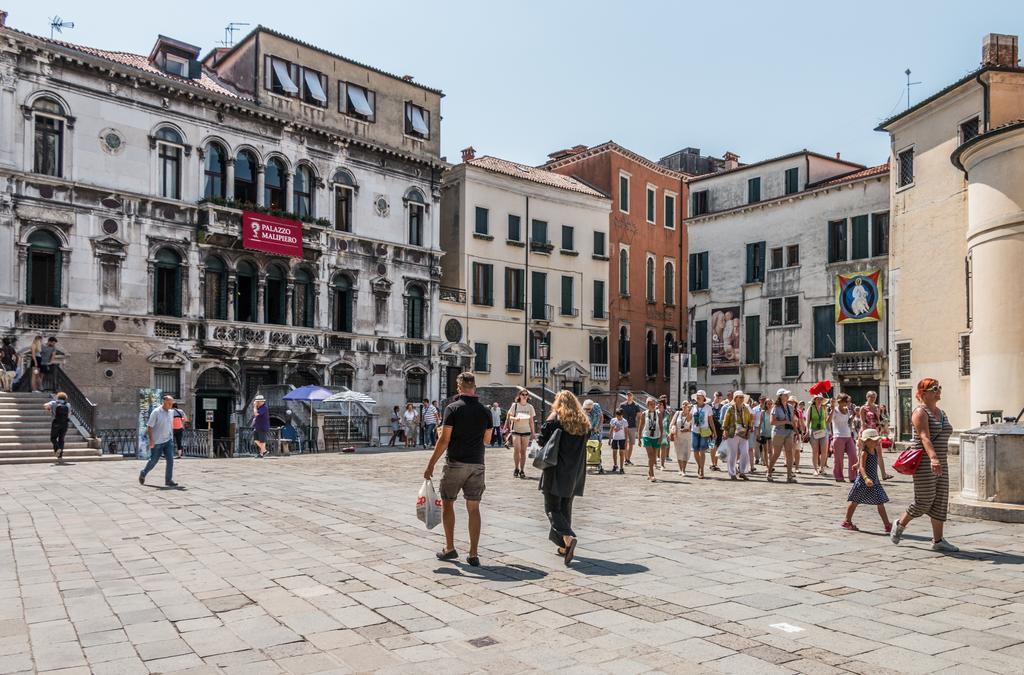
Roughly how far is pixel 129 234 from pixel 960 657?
91.8ft

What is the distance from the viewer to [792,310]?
39.8 m

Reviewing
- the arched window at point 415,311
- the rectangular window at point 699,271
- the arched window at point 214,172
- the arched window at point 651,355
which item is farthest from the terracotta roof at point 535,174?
the arched window at point 214,172

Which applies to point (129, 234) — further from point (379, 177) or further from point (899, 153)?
point (899, 153)

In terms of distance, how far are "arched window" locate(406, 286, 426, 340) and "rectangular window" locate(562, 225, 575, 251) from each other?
31.7ft

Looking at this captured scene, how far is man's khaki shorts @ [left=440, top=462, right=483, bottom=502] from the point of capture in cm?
811

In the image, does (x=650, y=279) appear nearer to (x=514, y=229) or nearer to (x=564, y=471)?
(x=514, y=229)

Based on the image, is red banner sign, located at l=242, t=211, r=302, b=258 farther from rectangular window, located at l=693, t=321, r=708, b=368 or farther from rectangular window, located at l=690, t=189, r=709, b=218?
rectangular window, located at l=690, t=189, r=709, b=218

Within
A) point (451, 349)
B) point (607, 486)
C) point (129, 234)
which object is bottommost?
point (607, 486)

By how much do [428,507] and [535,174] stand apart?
37.6 meters

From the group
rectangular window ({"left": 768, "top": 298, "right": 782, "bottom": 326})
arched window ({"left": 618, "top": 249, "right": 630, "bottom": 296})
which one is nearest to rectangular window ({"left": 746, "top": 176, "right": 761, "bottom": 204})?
rectangular window ({"left": 768, "top": 298, "right": 782, "bottom": 326})

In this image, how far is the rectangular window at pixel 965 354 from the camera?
27016mm

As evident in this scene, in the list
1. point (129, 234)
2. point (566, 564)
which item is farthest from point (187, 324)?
point (566, 564)

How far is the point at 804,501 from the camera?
44.8 feet

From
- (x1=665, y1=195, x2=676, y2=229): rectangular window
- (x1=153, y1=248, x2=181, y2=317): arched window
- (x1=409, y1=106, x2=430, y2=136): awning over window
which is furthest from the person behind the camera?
(x1=665, y1=195, x2=676, y2=229): rectangular window
